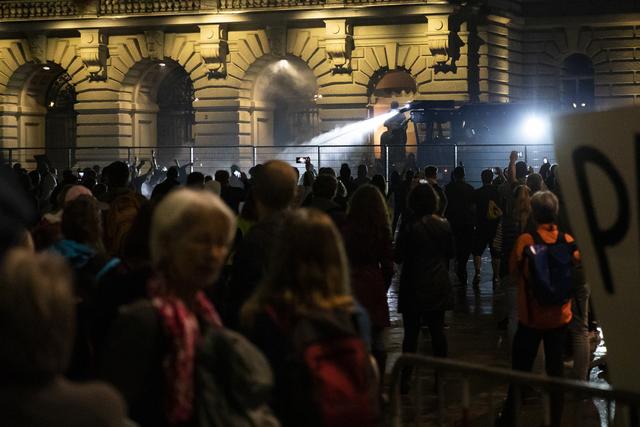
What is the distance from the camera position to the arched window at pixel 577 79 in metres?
44.4

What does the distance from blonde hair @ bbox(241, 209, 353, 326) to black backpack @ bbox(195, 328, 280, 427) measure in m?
0.43

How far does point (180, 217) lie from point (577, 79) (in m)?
41.5

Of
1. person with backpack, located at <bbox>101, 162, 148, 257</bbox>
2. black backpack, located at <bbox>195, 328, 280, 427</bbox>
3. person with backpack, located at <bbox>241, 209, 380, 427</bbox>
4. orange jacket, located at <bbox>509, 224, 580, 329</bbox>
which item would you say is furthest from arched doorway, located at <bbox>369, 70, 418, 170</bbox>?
black backpack, located at <bbox>195, 328, 280, 427</bbox>

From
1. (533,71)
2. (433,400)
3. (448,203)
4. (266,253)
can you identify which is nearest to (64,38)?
(533,71)

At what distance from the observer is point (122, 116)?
1743 inches

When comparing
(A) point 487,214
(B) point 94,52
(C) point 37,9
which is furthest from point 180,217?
(C) point 37,9

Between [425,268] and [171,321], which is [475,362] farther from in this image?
[171,321]

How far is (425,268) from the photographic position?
33.8ft

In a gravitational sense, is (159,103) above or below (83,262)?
above

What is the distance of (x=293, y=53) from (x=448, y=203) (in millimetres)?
24075

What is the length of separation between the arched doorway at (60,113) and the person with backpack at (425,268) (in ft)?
122

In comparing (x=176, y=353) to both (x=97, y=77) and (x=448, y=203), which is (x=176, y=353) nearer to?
(x=448, y=203)

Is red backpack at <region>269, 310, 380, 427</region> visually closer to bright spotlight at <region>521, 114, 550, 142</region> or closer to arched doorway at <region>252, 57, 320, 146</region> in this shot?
bright spotlight at <region>521, 114, 550, 142</region>

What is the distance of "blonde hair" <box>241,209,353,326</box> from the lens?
4684 millimetres
